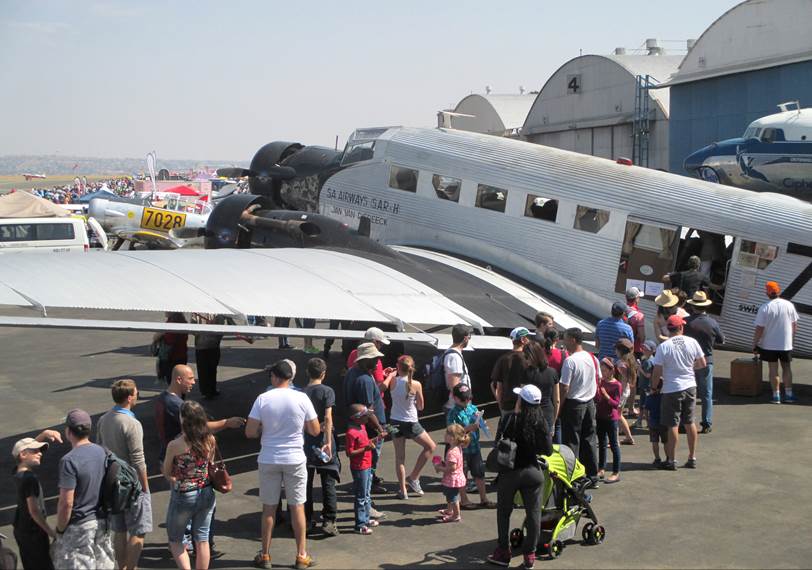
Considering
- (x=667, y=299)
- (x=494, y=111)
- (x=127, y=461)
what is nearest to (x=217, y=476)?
(x=127, y=461)

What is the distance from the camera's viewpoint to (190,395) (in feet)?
46.3

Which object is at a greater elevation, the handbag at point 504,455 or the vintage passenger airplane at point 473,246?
the vintage passenger airplane at point 473,246

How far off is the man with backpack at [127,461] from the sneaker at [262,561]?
3.17 ft

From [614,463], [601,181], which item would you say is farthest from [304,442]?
[601,181]

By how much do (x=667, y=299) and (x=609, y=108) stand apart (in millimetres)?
39542

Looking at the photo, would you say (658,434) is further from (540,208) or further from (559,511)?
(540,208)

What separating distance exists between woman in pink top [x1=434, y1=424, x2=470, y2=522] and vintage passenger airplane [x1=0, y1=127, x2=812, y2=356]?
2.08m

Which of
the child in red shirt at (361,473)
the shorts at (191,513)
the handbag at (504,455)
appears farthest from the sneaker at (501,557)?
the shorts at (191,513)

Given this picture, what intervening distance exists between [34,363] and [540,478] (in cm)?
1320

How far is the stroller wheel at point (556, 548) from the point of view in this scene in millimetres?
7445

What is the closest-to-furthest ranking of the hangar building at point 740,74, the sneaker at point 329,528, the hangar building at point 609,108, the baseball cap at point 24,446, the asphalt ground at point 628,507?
the baseball cap at point 24,446
the asphalt ground at point 628,507
the sneaker at point 329,528
the hangar building at point 740,74
the hangar building at point 609,108

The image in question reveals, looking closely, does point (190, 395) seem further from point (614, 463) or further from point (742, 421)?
A: point (742, 421)

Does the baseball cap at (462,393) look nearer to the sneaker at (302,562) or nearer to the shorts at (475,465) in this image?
the shorts at (475,465)

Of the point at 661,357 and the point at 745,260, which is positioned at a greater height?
the point at 745,260
